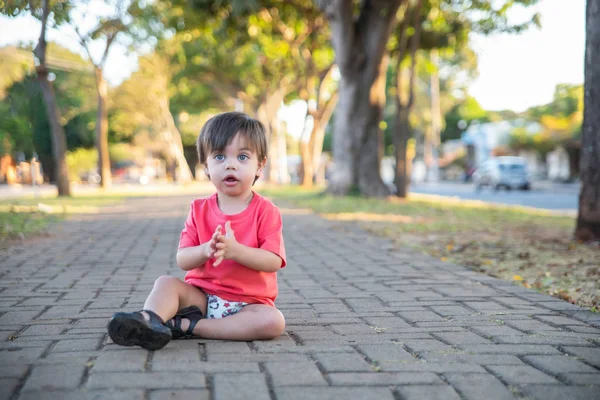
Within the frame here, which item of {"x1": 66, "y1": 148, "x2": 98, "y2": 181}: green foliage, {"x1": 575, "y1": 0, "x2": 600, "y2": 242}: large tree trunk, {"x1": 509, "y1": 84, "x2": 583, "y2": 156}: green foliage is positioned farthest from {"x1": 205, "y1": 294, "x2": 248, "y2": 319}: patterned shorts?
{"x1": 66, "y1": 148, "x2": 98, "y2": 181}: green foliage

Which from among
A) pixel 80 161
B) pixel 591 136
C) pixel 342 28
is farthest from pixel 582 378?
pixel 80 161

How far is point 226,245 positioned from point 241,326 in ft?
1.41

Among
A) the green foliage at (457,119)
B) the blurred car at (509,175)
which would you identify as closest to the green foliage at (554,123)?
the blurred car at (509,175)

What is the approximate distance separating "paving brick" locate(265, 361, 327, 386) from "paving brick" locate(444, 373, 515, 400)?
1.69 ft

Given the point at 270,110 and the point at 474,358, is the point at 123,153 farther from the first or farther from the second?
the point at 474,358

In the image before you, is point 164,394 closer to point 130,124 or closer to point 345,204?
point 345,204

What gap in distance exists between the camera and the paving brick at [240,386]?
2.30m

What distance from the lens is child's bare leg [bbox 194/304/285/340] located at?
120 inches

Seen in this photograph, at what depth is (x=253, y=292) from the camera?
3197 millimetres

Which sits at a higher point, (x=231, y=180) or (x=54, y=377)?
(x=231, y=180)

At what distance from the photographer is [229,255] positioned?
2949mm

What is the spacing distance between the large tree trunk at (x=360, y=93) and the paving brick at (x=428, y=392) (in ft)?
41.5

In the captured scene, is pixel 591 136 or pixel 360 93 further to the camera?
pixel 360 93

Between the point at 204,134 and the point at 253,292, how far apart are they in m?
0.82
